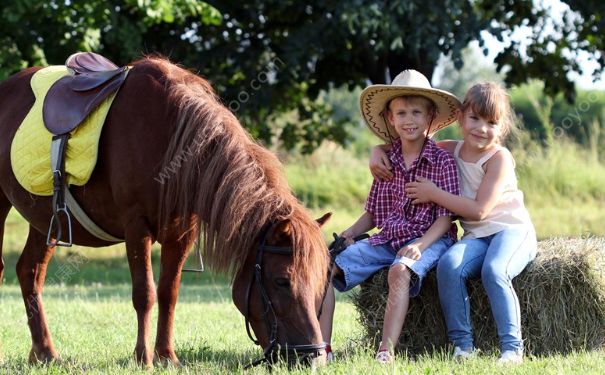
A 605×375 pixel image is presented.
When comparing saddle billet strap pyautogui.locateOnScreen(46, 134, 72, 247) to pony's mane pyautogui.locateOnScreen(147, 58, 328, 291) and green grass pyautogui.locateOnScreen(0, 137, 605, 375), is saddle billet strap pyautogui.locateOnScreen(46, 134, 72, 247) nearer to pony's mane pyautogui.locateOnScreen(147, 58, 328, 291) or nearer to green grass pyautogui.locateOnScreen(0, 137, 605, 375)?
pony's mane pyautogui.locateOnScreen(147, 58, 328, 291)

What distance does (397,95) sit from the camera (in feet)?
16.2

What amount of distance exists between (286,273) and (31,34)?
9.59 meters

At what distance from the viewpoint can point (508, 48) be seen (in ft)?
43.5

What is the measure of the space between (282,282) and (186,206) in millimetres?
683

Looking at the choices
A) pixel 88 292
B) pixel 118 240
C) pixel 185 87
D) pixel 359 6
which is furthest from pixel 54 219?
pixel 359 6

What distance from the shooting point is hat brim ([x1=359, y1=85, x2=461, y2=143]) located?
4.84 m

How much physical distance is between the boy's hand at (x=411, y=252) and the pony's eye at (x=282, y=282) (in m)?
0.91

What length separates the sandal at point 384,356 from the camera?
4.34 metres

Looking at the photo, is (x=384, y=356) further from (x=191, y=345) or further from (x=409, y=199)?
(x=191, y=345)

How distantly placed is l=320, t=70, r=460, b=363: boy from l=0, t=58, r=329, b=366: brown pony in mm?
685

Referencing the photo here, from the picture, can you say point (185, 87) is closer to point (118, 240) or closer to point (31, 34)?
point (118, 240)

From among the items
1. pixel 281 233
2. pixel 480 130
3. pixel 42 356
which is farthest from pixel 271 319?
pixel 42 356

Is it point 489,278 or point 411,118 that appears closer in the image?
point 489,278

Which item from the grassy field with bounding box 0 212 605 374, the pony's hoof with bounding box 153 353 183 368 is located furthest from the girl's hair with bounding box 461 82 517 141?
the pony's hoof with bounding box 153 353 183 368
